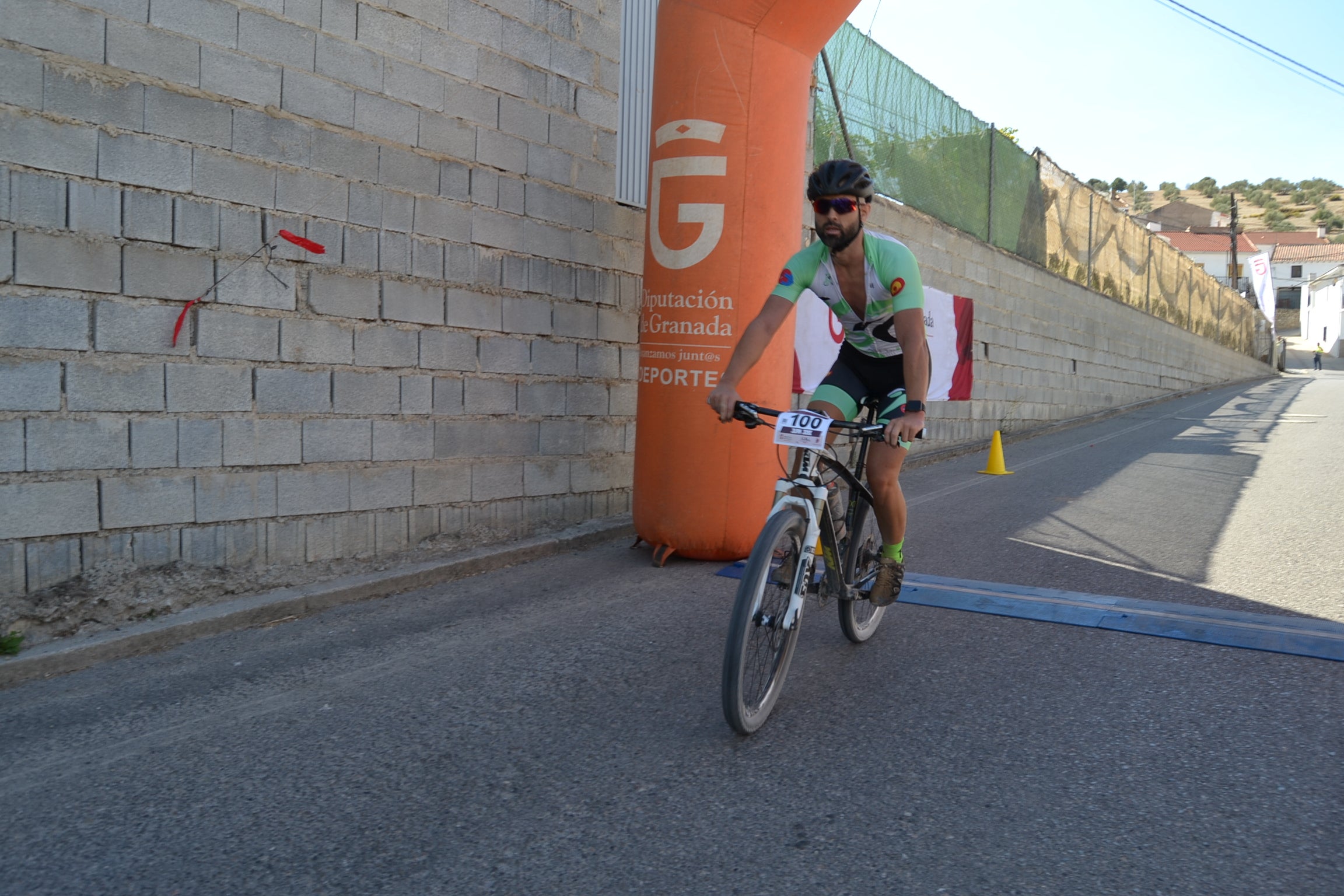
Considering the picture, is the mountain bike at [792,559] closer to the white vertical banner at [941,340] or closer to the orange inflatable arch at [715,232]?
the orange inflatable arch at [715,232]

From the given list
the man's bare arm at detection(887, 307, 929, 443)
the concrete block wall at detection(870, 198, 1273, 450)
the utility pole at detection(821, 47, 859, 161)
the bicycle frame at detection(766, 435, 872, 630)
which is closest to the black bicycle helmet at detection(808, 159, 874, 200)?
the man's bare arm at detection(887, 307, 929, 443)

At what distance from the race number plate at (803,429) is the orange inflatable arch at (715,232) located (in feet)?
8.11

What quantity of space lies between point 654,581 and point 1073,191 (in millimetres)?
16821

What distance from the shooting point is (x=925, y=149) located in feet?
42.8

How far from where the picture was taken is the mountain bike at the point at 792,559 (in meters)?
3.30

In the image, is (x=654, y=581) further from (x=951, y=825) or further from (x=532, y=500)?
(x=951, y=825)

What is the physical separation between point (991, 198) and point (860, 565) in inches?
483

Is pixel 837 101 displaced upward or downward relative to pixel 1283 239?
downward

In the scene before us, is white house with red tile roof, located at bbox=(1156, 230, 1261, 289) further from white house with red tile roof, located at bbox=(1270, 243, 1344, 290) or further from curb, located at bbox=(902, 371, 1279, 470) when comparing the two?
curb, located at bbox=(902, 371, 1279, 470)

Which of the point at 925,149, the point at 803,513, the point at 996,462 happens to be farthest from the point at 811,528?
the point at 925,149

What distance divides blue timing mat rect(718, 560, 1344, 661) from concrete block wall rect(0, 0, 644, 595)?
2961mm

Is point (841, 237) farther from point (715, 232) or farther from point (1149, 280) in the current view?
point (1149, 280)

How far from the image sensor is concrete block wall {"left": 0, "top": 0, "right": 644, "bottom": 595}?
14.4ft

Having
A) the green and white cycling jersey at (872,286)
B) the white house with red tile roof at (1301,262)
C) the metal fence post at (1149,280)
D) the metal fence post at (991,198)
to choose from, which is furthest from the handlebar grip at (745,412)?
the white house with red tile roof at (1301,262)
